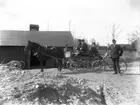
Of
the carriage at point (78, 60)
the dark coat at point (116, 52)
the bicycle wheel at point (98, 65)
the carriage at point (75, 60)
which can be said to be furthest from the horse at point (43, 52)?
the dark coat at point (116, 52)

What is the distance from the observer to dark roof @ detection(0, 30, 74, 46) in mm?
18986

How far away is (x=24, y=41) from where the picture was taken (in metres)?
19.2

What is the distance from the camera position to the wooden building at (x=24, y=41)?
1820 centimetres

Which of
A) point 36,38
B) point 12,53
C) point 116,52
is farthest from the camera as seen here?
point 36,38

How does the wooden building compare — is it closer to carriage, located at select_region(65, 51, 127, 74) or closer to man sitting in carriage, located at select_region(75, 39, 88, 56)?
man sitting in carriage, located at select_region(75, 39, 88, 56)

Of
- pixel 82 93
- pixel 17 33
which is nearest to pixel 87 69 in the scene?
pixel 82 93

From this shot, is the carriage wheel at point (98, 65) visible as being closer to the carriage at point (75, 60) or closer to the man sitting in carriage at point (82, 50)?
the carriage at point (75, 60)

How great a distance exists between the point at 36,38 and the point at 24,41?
1.72m

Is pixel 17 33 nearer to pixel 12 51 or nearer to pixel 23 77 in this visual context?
pixel 12 51

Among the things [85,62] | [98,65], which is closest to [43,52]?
[85,62]

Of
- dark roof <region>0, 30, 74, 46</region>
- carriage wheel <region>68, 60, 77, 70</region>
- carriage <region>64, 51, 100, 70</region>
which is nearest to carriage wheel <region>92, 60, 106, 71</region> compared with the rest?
carriage <region>64, 51, 100, 70</region>

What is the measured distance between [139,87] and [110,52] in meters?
3.94

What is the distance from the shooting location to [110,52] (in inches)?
416

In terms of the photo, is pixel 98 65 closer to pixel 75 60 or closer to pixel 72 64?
pixel 75 60
